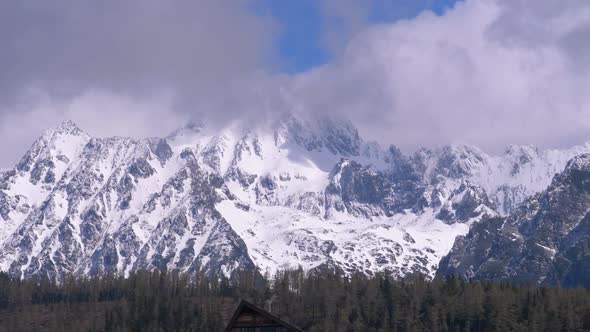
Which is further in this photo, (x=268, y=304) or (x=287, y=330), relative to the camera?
(x=268, y=304)

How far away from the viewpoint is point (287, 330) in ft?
396

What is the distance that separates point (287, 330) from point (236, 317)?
518 cm

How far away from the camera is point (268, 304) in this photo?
468 ft

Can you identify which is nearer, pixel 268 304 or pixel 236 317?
pixel 236 317

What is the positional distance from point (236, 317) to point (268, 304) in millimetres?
21448

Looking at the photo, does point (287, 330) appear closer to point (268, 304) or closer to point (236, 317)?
point (236, 317)

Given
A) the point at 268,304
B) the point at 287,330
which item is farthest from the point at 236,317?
the point at 268,304

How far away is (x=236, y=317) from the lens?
121 m

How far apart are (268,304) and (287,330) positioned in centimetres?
2187
